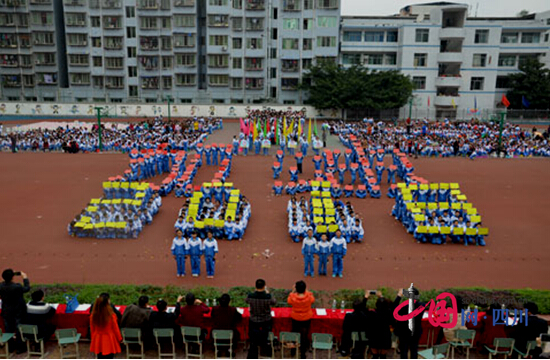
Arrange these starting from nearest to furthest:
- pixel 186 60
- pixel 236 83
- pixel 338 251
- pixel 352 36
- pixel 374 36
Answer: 1. pixel 338 251
2. pixel 374 36
3. pixel 352 36
4. pixel 186 60
5. pixel 236 83

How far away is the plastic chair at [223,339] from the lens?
21.8 ft

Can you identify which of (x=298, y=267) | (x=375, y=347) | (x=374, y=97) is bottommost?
(x=298, y=267)

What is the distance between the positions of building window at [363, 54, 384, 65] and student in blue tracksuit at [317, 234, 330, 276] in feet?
129

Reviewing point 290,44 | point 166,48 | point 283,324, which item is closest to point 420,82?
point 290,44

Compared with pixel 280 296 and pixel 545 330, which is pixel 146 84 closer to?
pixel 280 296

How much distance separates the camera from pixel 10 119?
4362 centimetres

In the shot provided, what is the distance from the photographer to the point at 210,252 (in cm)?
1098

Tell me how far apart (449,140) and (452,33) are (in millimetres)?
19690

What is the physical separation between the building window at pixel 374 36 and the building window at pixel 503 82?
1269 cm

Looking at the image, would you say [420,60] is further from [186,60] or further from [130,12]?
[130,12]

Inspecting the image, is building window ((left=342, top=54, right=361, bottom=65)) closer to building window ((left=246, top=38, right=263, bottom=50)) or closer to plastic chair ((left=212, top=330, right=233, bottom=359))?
building window ((left=246, top=38, right=263, bottom=50))

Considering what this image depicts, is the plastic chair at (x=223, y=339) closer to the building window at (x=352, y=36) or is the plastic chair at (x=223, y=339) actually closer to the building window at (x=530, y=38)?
the building window at (x=352, y=36)

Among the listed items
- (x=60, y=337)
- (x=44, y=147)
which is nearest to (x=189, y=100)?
(x=44, y=147)

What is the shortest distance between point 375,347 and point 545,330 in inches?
91.7
